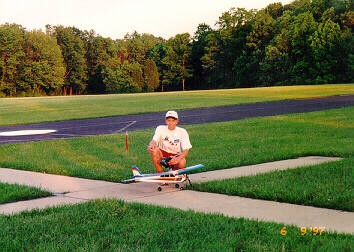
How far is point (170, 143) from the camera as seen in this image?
7.30 meters

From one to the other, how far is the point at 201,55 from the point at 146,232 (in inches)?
4293

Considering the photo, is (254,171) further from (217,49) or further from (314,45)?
(217,49)

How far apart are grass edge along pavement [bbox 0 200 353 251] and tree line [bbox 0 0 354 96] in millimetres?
75118

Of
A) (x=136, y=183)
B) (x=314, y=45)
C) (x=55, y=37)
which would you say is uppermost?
(x=55, y=37)

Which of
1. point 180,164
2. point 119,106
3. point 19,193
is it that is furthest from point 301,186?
point 119,106

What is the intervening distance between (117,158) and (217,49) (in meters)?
96.9

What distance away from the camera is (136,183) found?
751 centimetres

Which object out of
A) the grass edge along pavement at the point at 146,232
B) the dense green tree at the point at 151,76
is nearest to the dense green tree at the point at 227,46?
the dense green tree at the point at 151,76

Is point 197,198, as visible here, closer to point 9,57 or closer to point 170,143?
point 170,143

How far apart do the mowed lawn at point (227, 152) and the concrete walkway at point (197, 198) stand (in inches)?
13.2

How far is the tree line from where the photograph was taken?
7844cm

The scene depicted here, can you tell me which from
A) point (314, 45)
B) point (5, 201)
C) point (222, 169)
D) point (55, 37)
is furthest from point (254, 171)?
point (55, 37)

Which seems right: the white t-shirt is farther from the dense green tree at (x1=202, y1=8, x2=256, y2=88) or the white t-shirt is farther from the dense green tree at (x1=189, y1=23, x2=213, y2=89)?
the dense green tree at (x1=189, y1=23, x2=213, y2=89)

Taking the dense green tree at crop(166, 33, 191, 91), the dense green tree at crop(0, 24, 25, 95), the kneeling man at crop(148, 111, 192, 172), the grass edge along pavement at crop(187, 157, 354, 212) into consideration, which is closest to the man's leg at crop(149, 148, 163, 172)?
the kneeling man at crop(148, 111, 192, 172)
